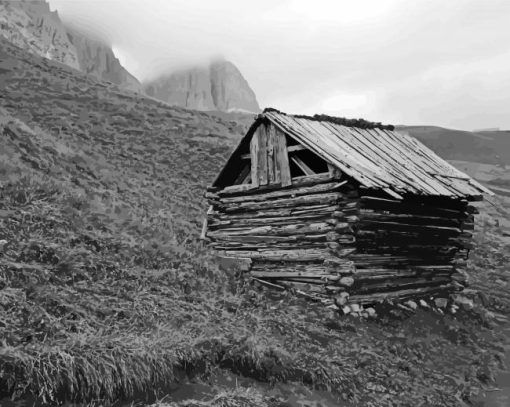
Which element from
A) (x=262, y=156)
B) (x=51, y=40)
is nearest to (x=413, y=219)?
(x=262, y=156)

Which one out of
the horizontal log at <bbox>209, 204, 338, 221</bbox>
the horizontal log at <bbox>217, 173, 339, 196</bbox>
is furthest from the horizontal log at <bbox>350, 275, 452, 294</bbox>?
the horizontal log at <bbox>217, 173, 339, 196</bbox>

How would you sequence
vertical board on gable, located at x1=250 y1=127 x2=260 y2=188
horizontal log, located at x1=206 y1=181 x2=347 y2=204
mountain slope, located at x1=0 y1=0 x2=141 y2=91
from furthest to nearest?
mountain slope, located at x1=0 y1=0 x2=141 y2=91
vertical board on gable, located at x1=250 y1=127 x2=260 y2=188
horizontal log, located at x1=206 y1=181 x2=347 y2=204

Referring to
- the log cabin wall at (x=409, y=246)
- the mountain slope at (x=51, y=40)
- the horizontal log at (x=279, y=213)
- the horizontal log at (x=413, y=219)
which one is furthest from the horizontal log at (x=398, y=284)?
the mountain slope at (x=51, y=40)

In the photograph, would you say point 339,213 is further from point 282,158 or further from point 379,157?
point 379,157

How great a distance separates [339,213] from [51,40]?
4040 inches

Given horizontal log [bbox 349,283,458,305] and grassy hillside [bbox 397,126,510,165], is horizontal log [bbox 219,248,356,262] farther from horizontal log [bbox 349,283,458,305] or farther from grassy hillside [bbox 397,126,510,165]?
grassy hillside [bbox 397,126,510,165]

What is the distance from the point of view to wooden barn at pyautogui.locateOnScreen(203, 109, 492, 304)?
12.5 metres

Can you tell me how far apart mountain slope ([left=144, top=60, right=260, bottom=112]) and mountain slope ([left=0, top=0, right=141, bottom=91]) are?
20380mm

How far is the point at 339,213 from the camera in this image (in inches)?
489

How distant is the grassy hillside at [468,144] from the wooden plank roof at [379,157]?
155ft

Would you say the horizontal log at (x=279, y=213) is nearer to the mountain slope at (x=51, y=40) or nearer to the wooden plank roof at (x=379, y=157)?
the wooden plank roof at (x=379, y=157)

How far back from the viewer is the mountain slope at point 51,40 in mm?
80844

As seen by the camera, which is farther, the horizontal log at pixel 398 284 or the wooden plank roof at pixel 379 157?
the horizontal log at pixel 398 284

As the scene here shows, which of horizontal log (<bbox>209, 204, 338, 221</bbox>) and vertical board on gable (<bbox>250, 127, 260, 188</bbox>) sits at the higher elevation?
vertical board on gable (<bbox>250, 127, 260, 188</bbox>)
